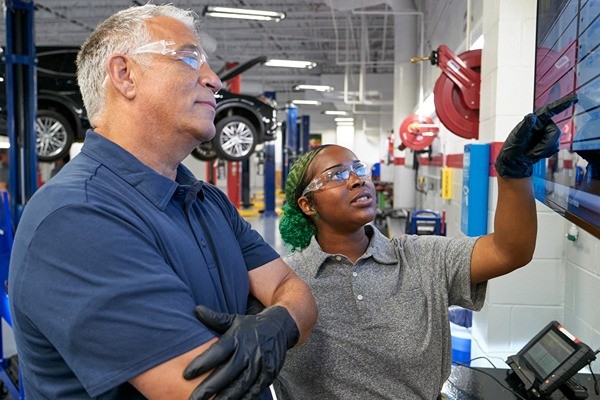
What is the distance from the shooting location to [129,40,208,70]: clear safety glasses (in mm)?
1342

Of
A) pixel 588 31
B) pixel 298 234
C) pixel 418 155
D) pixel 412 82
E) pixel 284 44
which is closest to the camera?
pixel 588 31

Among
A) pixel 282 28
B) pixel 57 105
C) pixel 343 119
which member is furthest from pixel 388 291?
pixel 343 119

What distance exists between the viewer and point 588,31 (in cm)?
128

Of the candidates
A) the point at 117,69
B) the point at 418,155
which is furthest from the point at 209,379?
the point at 418,155

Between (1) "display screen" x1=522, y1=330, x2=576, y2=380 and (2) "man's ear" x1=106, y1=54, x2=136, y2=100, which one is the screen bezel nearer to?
(1) "display screen" x1=522, y1=330, x2=576, y2=380

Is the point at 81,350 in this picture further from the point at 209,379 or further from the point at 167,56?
the point at 167,56

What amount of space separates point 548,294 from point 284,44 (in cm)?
1395

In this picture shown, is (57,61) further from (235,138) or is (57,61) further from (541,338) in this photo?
(541,338)

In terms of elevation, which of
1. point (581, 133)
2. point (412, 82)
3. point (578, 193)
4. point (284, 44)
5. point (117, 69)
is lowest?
point (578, 193)

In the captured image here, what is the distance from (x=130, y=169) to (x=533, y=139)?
39.2 inches

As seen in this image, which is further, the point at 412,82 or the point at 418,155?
the point at 412,82

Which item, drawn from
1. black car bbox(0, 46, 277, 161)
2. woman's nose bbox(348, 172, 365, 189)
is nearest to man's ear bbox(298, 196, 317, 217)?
woman's nose bbox(348, 172, 365, 189)

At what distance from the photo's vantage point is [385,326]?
1707 millimetres

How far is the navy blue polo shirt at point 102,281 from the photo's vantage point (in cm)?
97
